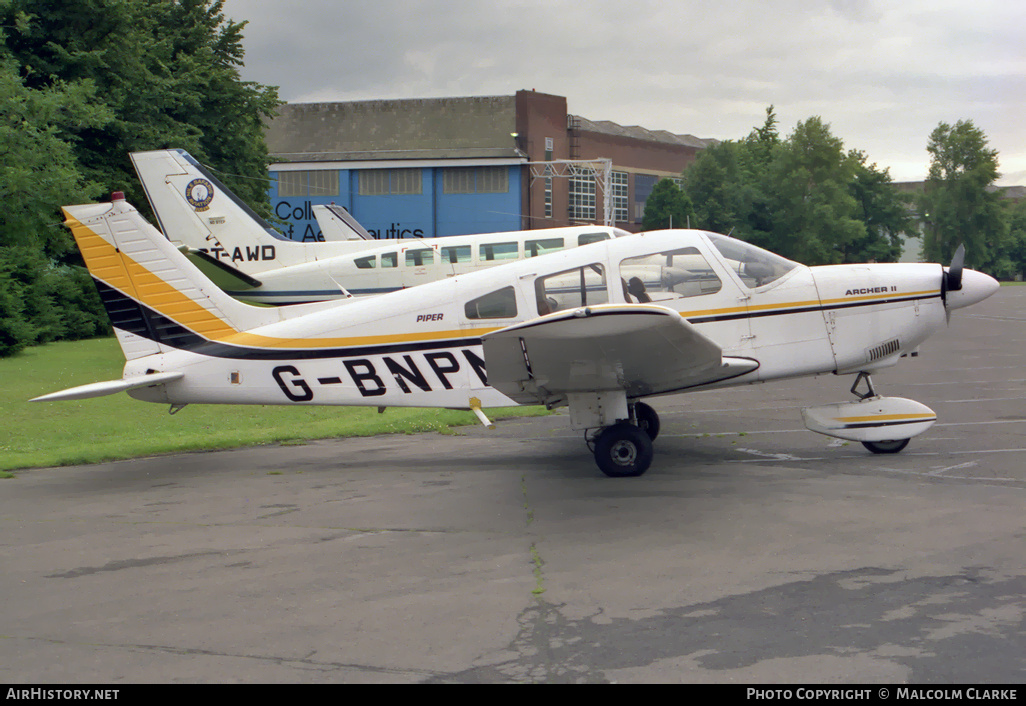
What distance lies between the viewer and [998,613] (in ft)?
16.1

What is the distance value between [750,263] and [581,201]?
65.9 metres

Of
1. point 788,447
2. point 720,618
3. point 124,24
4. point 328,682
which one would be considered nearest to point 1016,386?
point 788,447

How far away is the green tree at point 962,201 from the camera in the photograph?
4021 inches

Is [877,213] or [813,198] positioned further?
[877,213]

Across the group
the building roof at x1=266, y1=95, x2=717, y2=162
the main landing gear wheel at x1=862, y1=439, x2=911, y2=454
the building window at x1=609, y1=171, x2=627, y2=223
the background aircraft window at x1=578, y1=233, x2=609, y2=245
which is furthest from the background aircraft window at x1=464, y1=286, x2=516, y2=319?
the building window at x1=609, y1=171, x2=627, y2=223

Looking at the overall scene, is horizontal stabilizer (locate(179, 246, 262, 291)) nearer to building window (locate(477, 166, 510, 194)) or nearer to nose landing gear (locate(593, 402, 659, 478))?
nose landing gear (locate(593, 402, 659, 478))

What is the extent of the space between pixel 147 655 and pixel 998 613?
4519mm

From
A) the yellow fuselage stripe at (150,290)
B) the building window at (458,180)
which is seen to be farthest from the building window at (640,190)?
the yellow fuselage stripe at (150,290)

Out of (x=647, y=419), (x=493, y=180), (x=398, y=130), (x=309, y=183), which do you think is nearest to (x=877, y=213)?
(x=493, y=180)

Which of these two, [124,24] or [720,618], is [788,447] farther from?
[124,24]

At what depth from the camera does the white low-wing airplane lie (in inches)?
679

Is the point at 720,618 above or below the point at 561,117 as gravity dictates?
below

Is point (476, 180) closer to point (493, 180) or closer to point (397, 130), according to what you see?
point (493, 180)

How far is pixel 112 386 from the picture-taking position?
9219mm
